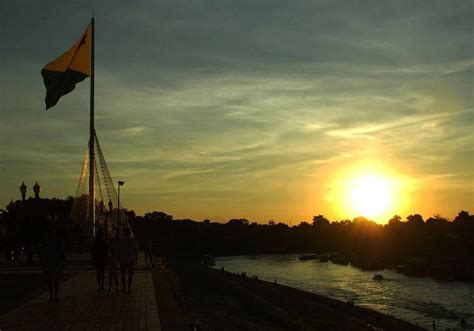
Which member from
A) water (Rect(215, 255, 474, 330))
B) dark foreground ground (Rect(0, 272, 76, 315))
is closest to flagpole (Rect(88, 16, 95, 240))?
dark foreground ground (Rect(0, 272, 76, 315))

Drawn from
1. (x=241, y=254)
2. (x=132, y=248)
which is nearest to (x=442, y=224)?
(x=241, y=254)

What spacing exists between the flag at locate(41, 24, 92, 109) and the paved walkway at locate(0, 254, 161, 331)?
8.48 m

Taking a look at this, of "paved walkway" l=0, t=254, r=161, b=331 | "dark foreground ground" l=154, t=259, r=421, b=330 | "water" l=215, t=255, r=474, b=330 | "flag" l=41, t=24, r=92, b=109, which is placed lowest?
"water" l=215, t=255, r=474, b=330

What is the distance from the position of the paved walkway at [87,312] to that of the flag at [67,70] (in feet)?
27.8

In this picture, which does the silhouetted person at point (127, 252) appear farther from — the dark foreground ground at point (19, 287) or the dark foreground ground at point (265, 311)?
the dark foreground ground at point (19, 287)

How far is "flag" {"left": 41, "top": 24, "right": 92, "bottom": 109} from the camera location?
78.3ft

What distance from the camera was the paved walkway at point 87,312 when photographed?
11.6 m

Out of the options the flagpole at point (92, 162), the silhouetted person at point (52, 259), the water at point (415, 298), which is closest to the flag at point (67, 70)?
the flagpole at point (92, 162)

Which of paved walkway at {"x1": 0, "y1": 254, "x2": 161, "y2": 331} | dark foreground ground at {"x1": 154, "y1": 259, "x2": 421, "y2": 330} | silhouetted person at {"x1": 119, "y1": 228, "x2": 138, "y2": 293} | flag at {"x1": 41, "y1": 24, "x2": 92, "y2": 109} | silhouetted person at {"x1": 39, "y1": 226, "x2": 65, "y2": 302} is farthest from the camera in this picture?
flag at {"x1": 41, "y1": 24, "x2": 92, "y2": 109}

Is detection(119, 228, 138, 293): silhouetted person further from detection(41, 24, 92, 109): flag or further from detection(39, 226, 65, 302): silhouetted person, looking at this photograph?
detection(41, 24, 92, 109): flag

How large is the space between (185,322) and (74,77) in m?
14.9

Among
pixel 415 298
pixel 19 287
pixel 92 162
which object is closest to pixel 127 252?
pixel 19 287

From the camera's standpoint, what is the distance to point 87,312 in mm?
13375

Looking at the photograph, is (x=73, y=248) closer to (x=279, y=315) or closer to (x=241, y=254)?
(x=279, y=315)
